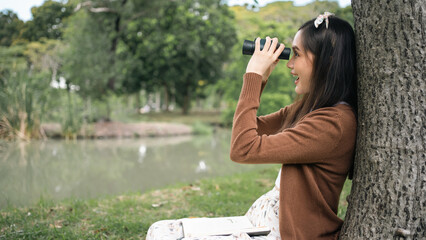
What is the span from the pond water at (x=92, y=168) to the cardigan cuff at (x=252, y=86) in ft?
9.75

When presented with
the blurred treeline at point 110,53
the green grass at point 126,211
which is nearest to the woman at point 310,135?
the green grass at point 126,211

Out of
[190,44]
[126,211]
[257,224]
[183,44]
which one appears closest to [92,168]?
[126,211]

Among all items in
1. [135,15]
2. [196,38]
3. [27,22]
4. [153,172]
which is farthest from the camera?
[196,38]

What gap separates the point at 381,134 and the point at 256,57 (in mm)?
538

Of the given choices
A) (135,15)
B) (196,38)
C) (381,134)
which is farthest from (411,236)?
(196,38)

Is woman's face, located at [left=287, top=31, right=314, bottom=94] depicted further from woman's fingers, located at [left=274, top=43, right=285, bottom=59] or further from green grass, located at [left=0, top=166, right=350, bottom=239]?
green grass, located at [left=0, top=166, right=350, bottom=239]

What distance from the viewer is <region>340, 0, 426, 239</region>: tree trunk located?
1162 millimetres

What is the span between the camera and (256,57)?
1.28 meters

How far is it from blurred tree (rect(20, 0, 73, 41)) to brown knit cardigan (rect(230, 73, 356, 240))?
37.7ft

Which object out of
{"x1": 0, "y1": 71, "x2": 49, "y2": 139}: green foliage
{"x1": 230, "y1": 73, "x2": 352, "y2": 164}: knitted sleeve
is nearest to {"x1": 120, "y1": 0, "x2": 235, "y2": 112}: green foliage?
{"x1": 0, "y1": 71, "x2": 49, "y2": 139}: green foliage

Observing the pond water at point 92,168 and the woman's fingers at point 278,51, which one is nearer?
the woman's fingers at point 278,51

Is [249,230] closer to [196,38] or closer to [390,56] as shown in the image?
[390,56]

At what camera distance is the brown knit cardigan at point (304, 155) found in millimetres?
1120

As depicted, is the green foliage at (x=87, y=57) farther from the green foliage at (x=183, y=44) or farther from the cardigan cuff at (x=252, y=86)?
the cardigan cuff at (x=252, y=86)
